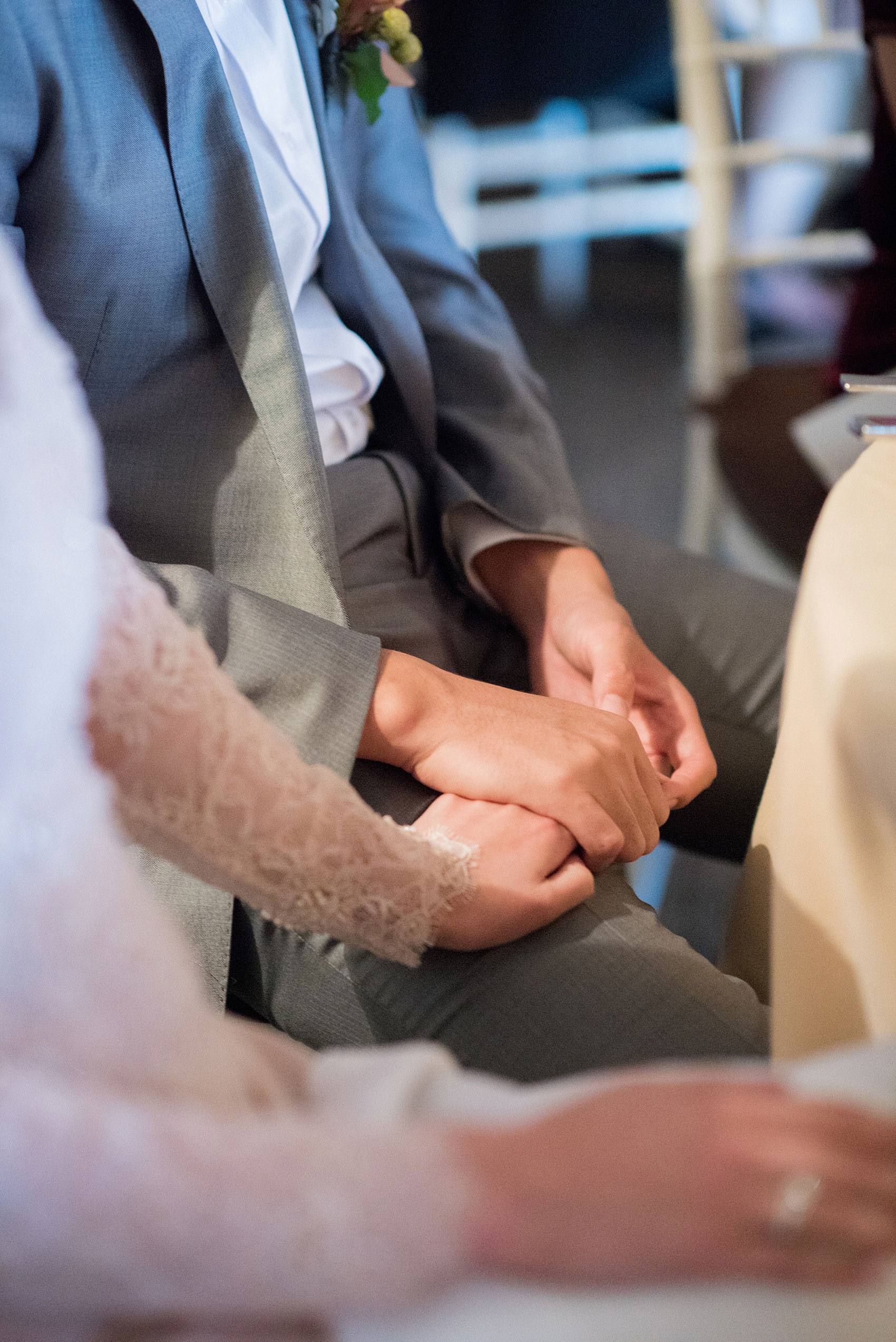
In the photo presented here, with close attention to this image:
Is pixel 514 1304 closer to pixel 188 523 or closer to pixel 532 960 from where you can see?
pixel 532 960

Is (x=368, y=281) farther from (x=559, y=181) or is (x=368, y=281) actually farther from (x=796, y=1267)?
(x=559, y=181)

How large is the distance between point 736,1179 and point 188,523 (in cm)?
60

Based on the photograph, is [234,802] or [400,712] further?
[400,712]

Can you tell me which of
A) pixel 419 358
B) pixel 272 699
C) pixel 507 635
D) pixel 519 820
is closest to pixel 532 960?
pixel 519 820

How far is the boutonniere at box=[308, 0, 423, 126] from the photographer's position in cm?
92

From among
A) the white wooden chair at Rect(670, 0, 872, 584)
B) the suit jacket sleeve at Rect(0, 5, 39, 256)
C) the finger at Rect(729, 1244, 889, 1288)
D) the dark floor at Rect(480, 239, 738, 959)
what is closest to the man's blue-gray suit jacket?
the suit jacket sleeve at Rect(0, 5, 39, 256)

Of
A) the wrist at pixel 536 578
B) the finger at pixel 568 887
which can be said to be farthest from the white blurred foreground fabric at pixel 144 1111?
the wrist at pixel 536 578

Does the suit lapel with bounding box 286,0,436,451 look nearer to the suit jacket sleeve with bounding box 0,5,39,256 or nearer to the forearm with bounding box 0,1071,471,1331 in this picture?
the suit jacket sleeve with bounding box 0,5,39,256

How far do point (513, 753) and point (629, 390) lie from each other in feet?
7.23

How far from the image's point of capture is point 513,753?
2.33ft

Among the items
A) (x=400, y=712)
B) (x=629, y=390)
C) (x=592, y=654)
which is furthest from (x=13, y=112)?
(x=629, y=390)

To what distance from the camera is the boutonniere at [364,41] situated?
916mm

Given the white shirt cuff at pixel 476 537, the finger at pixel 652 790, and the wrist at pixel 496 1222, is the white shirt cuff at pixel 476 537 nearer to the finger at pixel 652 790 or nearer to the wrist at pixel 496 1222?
the finger at pixel 652 790

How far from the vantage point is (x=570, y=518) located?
992mm
